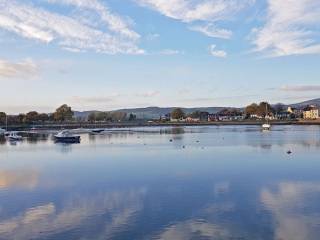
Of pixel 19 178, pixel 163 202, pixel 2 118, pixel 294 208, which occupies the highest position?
pixel 2 118

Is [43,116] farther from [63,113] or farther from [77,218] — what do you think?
[77,218]

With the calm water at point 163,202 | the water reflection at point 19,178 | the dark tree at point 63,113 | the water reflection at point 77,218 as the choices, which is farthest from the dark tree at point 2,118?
the water reflection at point 77,218

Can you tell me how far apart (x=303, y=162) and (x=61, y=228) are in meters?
23.4

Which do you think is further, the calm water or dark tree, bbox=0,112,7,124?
dark tree, bbox=0,112,7,124

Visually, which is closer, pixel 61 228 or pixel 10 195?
pixel 61 228

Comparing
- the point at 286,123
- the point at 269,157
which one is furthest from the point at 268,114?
the point at 269,157

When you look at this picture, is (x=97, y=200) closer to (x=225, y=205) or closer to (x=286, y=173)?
(x=225, y=205)

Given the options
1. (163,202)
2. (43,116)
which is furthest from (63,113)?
(163,202)

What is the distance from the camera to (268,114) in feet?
633

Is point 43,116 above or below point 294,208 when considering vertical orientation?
above

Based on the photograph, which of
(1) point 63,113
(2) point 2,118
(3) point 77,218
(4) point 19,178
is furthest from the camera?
(1) point 63,113

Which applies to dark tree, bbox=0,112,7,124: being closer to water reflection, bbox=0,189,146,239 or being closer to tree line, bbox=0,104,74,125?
tree line, bbox=0,104,74,125

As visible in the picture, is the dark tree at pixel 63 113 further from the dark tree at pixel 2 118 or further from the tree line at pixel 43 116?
the dark tree at pixel 2 118

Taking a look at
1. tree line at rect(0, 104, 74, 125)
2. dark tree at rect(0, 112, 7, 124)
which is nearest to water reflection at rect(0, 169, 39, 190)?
dark tree at rect(0, 112, 7, 124)
